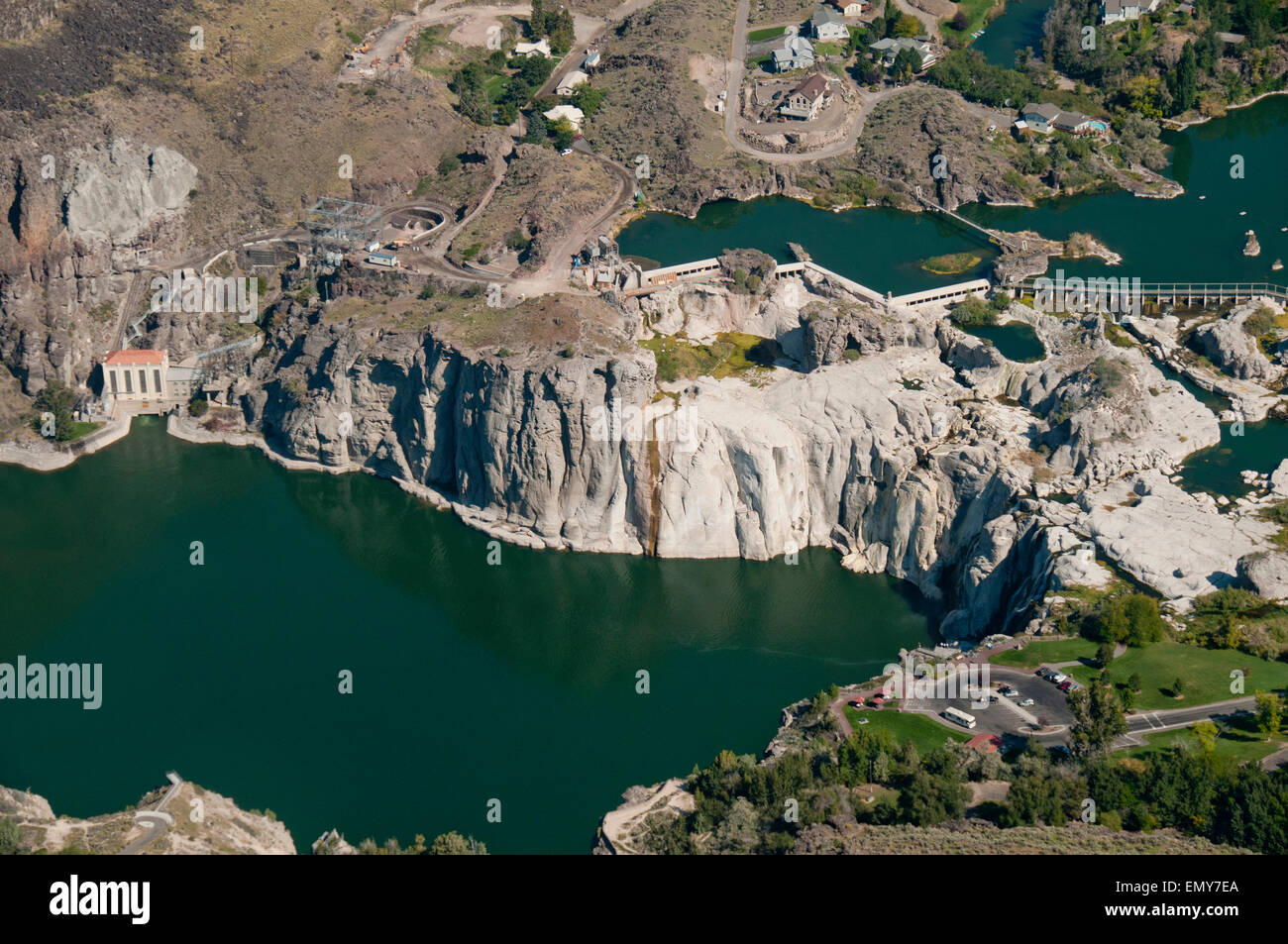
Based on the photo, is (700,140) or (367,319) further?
(700,140)

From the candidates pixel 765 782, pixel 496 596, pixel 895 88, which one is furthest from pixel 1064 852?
pixel 895 88

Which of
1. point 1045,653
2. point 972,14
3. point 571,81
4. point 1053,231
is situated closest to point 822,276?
point 1053,231

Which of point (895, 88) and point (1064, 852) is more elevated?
point (895, 88)

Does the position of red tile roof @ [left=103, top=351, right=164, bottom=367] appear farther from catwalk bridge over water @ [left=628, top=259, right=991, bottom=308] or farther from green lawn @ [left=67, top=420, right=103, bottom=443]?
catwalk bridge over water @ [left=628, top=259, right=991, bottom=308]

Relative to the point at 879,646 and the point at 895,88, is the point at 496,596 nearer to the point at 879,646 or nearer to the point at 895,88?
the point at 879,646

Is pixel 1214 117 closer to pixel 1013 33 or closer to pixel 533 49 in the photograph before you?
pixel 1013 33

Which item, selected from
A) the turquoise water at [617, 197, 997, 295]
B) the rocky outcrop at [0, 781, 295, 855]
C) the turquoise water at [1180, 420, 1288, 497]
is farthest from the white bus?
the turquoise water at [617, 197, 997, 295]
